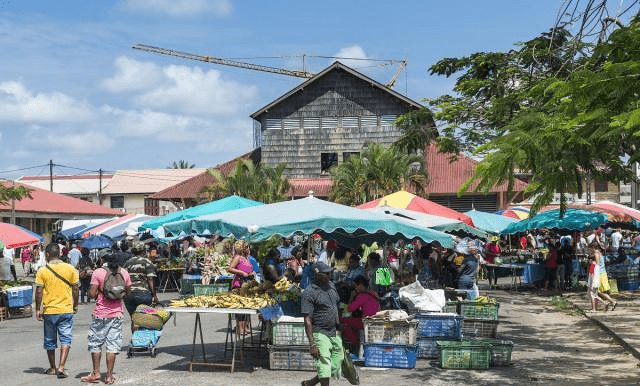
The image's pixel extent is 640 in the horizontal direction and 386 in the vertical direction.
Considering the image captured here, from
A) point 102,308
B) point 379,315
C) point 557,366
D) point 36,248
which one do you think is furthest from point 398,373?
point 36,248

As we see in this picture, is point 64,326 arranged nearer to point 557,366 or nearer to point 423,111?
point 557,366

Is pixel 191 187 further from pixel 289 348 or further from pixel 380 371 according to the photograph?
pixel 380 371

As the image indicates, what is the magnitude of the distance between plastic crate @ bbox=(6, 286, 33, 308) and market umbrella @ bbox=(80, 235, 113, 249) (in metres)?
10.3

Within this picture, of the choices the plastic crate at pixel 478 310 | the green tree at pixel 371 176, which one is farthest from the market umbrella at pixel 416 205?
the green tree at pixel 371 176

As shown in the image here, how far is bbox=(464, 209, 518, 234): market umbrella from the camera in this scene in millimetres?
25094

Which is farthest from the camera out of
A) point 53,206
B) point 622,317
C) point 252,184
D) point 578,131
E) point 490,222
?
point 53,206

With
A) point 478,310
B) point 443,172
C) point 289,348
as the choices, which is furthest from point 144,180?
point 289,348

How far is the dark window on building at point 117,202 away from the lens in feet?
255

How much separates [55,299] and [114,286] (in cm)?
99

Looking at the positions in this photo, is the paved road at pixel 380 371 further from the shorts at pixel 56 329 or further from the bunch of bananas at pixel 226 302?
the bunch of bananas at pixel 226 302

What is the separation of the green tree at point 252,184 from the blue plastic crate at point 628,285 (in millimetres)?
20234

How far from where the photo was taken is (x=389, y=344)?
37.7 ft

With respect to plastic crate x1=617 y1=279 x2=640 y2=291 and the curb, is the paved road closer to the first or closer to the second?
the curb

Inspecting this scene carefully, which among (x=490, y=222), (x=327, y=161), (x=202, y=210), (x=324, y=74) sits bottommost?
(x=490, y=222)
